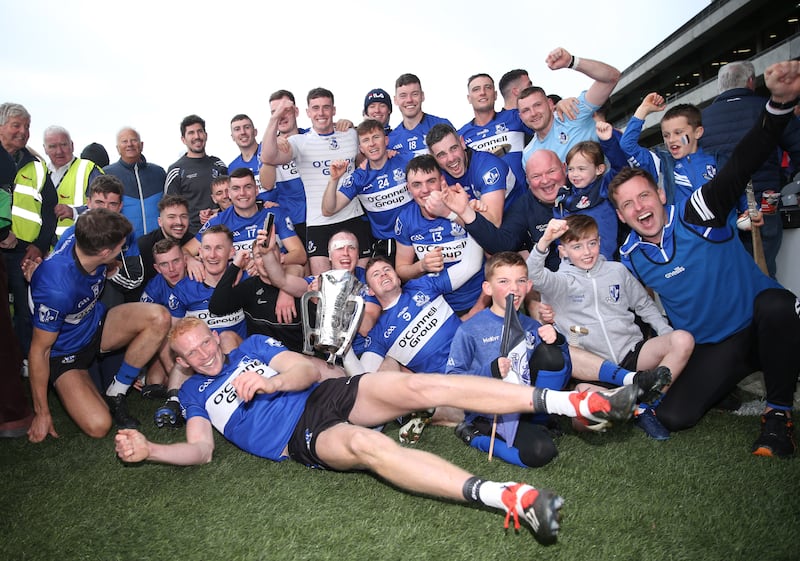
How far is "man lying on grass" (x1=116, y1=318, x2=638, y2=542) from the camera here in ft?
7.59

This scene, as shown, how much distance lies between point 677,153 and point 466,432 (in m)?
2.57

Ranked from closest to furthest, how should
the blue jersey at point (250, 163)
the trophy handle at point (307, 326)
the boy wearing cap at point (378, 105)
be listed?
the trophy handle at point (307, 326) → the boy wearing cap at point (378, 105) → the blue jersey at point (250, 163)

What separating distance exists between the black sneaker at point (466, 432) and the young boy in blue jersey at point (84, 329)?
2387mm

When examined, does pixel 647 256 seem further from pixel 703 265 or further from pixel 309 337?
pixel 309 337

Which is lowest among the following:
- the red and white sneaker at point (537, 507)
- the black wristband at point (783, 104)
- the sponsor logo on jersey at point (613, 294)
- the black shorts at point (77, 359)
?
the black shorts at point (77, 359)

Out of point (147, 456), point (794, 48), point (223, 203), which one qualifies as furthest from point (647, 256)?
point (794, 48)

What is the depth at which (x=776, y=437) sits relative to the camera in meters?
3.04

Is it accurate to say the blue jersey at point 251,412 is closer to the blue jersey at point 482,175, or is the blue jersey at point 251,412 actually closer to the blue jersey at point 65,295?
the blue jersey at point 65,295

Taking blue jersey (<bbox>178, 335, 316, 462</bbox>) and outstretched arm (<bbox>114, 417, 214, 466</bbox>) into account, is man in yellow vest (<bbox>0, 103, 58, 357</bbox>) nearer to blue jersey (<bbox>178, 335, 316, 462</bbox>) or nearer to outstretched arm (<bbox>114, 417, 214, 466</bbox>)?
blue jersey (<bbox>178, 335, 316, 462</bbox>)

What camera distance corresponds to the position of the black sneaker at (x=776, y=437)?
2.99 meters

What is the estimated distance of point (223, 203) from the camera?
19.2 ft

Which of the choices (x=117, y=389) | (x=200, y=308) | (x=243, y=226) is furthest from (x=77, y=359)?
(x=243, y=226)

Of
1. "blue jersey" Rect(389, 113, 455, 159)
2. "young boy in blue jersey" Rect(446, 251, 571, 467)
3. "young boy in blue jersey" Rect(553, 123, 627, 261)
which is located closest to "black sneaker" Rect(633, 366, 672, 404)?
"young boy in blue jersey" Rect(446, 251, 571, 467)

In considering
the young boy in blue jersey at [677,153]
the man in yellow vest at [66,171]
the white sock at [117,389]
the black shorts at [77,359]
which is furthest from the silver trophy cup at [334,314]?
the man in yellow vest at [66,171]
